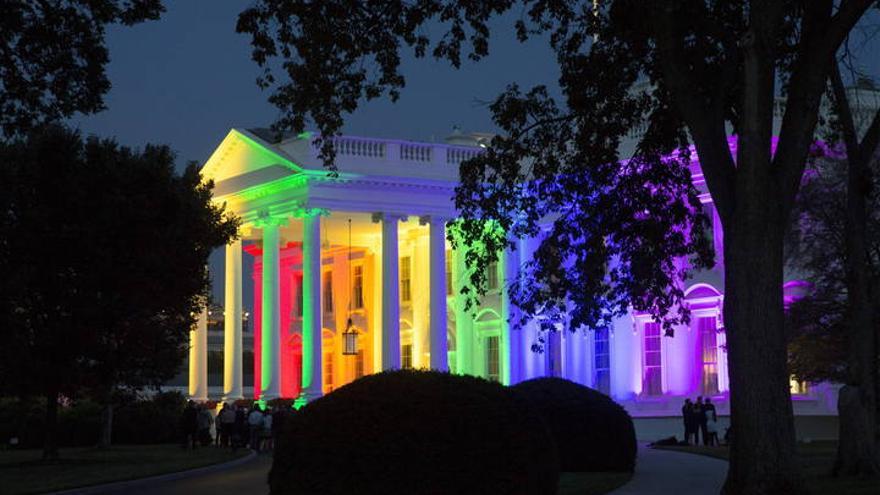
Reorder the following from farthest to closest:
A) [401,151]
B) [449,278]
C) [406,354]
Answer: [406,354] → [449,278] → [401,151]

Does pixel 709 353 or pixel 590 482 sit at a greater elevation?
pixel 709 353

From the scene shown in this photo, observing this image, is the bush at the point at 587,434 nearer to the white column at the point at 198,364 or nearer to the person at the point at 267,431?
the person at the point at 267,431

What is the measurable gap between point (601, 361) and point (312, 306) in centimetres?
1063

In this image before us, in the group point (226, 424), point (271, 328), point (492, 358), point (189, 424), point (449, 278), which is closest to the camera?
point (189, 424)

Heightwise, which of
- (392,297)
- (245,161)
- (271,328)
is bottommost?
(271,328)

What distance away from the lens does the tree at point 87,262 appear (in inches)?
1238

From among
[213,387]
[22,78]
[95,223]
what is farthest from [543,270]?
[213,387]

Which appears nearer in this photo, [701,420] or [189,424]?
[701,420]


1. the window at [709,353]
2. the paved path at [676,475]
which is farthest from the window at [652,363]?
the paved path at [676,475]

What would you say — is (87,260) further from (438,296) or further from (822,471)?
(438,296)

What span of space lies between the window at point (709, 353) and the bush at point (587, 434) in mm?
18724

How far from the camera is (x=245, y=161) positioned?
171 feet

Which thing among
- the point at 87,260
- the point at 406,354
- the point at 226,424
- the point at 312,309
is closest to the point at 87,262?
the point at 87,260

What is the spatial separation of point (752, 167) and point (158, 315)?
78.8ft
